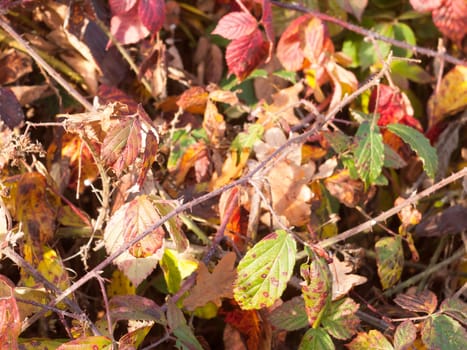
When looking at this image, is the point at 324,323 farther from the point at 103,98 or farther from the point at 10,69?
the point at 10,69

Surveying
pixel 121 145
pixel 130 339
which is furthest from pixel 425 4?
pixel 130 339

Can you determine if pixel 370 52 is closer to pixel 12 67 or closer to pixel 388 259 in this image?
pixel 388 259

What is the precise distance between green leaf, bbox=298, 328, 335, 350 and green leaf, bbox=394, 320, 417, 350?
10 centimetres

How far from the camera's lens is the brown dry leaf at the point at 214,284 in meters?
1.12

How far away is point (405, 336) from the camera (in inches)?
40.8

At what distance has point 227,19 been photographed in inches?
52.4

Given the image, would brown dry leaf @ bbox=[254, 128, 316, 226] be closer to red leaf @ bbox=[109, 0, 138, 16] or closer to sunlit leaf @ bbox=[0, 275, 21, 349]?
red leaf @ bbox=[109, 0, 138, 16]

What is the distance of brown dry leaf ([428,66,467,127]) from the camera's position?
1.44m

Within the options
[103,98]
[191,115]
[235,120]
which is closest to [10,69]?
[103,98]

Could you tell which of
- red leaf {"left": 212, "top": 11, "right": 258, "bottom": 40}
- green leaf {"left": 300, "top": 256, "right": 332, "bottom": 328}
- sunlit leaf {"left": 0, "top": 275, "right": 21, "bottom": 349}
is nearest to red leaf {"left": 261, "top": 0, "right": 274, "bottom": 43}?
red leaf {"left": 212, "top": 11, "right": 258, "bottom": 40}

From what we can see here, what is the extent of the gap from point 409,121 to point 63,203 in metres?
0.72

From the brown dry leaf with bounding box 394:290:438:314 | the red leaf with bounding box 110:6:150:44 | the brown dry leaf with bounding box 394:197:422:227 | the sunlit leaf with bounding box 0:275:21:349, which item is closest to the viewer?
the sunlit leaf with bounding box 0:275:21:349

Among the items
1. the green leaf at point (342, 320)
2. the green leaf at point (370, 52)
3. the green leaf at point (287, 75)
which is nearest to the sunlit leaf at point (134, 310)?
the green leaf at point (342, 320)

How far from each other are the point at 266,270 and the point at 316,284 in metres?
0.08
